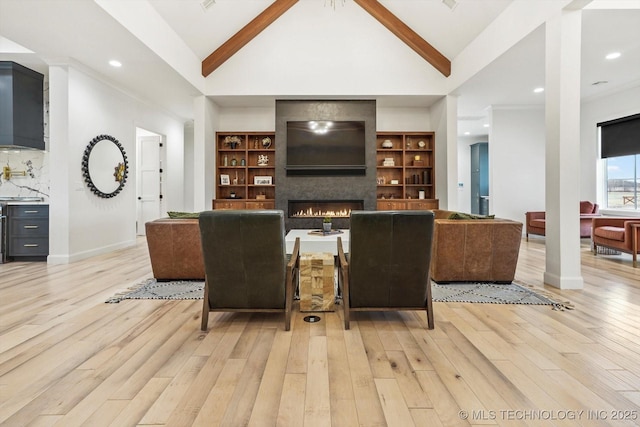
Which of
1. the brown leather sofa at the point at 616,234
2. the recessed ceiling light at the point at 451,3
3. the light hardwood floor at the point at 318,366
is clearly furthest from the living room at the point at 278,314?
the brown leather sofa at the point at 616,234

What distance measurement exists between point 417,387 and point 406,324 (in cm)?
87

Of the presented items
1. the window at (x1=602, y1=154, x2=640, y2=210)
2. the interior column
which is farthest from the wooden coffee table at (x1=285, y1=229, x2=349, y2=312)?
the window at (x1=602, y1=154, x2=640, y2=210)

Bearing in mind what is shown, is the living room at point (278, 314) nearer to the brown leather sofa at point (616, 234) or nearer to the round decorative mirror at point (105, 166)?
the round decorative mirror at point (105, 166)

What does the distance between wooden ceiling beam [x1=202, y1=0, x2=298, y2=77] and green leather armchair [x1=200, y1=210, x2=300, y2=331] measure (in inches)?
184

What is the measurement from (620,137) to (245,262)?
25.2 ft

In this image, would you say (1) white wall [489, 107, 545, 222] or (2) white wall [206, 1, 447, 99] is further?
(1) white wall [489, 107, 545, 222]

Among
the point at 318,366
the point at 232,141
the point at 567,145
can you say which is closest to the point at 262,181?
the point at 232,141

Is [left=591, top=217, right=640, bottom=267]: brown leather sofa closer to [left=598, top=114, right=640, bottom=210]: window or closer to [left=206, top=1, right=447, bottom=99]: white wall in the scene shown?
[left=598, top=114, right=640, bottom=210]: window

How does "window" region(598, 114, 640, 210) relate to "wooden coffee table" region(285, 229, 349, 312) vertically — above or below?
above

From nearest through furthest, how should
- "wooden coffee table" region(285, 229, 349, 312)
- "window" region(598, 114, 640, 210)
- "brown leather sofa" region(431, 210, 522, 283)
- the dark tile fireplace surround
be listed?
"wooden coffee table" region(285, 229, 349, 312) < "brown leather sofa" region(431, 210, 522, 283) < "window" region(598, 114, 640, 210) < the dark tile fireplace surround

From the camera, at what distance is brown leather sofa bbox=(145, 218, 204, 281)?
11.5 ft

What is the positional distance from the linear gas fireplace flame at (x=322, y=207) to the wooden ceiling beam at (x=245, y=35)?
288 cm

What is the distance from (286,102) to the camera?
21.0 feet

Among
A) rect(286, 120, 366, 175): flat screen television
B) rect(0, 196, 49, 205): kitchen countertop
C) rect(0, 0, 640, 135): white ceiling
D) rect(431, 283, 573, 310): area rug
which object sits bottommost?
rect(431, 283, 573, 310): area rug
